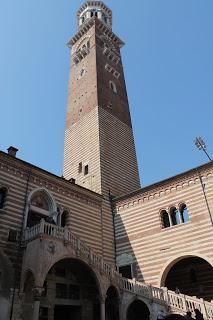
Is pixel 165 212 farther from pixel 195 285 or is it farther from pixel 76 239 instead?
pixel 76 239

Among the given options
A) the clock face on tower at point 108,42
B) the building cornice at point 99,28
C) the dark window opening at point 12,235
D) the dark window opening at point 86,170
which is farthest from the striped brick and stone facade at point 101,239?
the building cornice at point 99,28

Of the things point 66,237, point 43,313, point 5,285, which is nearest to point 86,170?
point 66,237

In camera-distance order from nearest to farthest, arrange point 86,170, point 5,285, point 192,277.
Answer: point 5,285 → point 192,277 → point 86,170

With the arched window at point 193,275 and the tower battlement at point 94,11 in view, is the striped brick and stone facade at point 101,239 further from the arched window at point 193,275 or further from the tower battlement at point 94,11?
the tower battlement at point 94,11

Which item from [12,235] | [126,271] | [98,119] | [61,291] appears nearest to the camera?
[12,235]

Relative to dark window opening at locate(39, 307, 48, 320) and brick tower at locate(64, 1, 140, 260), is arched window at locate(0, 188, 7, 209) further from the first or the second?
brick tower at locate(64, 1, 140, 260)

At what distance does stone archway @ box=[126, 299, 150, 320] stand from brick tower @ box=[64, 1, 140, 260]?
3.72 m

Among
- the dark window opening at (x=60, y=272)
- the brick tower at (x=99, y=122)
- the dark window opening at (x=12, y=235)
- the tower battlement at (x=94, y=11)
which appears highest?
the tower battlement at (x=94, y=11)

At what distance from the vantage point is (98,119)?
25672 mm

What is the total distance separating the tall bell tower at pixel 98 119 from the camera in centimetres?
2394

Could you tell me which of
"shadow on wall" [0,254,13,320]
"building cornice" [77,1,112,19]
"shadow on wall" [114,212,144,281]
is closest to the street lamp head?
"shadow on wall" [114,212,144,281]

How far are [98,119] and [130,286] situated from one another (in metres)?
13.9

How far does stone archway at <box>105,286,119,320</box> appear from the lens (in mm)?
16081

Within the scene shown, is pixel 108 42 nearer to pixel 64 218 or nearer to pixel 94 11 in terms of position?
pixel 94 11
